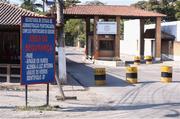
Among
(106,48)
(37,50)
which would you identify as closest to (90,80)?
(37,50)

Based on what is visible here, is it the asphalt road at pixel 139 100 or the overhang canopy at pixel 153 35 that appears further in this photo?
the overhang canopy at pixel 153 35

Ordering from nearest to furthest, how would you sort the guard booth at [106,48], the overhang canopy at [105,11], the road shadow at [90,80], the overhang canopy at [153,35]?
the road shadow at [90,80], the overhang canopy at [105,11], the guard booth at [106,48], the overhang canopy at [153,35]

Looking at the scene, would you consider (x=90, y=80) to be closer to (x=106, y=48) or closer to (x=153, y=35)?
(x=106, y=48)

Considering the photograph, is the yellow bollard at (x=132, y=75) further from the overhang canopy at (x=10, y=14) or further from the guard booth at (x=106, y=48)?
the guard booth at (x=106, y=48)

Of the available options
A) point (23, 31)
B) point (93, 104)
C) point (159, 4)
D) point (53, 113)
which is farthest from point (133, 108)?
point (159, 4)

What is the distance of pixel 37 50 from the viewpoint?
16.8m

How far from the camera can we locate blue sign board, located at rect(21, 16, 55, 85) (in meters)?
16.5

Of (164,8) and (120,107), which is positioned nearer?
(120,107)

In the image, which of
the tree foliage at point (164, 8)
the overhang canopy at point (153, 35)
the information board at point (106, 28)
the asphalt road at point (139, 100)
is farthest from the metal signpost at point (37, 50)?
the tree foliage at point (164, 8)

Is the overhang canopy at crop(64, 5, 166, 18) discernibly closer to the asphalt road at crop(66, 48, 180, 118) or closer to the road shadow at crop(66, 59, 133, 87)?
the road shadow at crop(66, 59, 133, 87)

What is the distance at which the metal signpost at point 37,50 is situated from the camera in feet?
54.1

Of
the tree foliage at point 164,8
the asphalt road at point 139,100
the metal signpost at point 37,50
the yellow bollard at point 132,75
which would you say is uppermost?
the tree foliage at point 164,8

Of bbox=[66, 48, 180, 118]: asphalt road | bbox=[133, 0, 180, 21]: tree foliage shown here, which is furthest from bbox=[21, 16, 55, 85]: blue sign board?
bbox=[133, 0, 180, 21]: tree foliage

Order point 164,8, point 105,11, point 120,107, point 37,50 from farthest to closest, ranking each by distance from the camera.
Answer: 1. point 164,8
2. point 105,11
3. point 120,107
4. point 37,50
